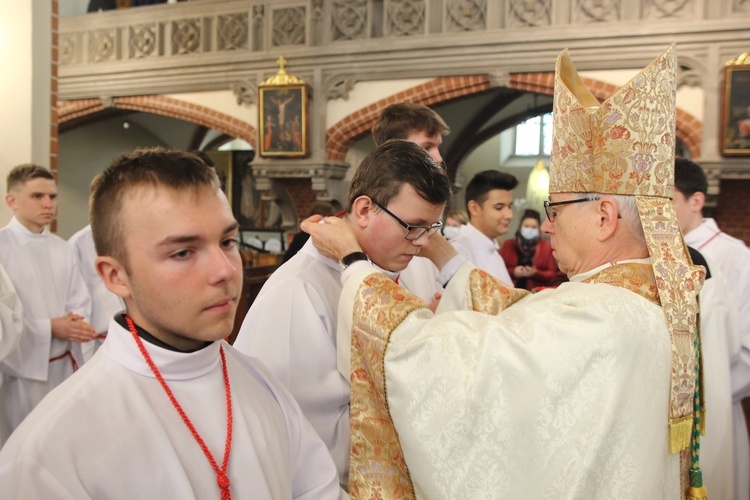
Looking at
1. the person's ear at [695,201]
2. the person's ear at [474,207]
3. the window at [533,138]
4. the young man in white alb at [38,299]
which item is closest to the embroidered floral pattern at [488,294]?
the person's ear at [695,201]

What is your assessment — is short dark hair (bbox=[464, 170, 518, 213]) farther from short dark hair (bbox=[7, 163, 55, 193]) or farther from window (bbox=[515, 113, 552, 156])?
window (bbox=[515, 113, 552, 156])

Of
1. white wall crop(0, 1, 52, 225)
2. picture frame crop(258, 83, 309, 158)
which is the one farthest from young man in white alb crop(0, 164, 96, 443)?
picture frame crop(258, 83, 309, 158)

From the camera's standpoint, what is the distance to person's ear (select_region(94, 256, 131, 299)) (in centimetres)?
133

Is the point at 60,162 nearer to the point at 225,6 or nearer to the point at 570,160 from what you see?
the point at 225,6

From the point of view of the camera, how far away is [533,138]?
1747cm

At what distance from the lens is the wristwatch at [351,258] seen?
1.93 meters

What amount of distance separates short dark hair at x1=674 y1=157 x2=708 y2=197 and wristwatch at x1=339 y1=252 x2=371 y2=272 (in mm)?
2294

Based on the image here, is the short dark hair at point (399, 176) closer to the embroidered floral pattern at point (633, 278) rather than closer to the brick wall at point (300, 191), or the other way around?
the embroidered floral pattern at point (633, 278)

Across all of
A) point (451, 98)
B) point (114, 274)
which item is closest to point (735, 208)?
point (451, 98)

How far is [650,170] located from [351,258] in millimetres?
839

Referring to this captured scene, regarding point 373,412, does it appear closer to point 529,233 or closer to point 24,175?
point 24,175

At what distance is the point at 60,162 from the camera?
1274 cm

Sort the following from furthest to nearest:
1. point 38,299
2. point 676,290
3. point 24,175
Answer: point 38,299 → point 24,175 → point 676,290

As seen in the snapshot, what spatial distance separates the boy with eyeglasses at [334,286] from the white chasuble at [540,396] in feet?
0.83
